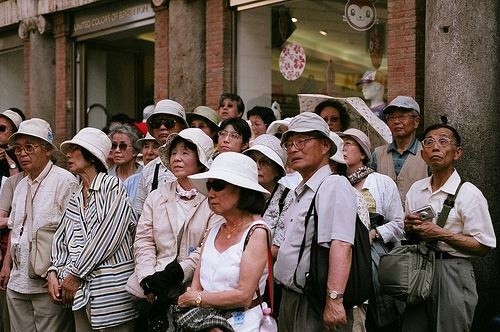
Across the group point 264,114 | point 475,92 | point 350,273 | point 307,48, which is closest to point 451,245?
point 350,273

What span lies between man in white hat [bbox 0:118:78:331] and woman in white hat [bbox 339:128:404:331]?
2519 millimetres

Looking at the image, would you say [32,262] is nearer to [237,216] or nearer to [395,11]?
[237,216]

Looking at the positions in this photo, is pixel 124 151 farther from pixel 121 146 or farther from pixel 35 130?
pixel 35 130

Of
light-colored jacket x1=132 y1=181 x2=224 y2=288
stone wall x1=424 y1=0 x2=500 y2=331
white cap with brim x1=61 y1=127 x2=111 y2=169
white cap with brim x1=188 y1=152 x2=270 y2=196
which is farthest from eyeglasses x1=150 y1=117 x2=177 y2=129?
white cap with brim x1=188 y1=152 x2=270 y2=196

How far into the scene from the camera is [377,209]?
247 inches

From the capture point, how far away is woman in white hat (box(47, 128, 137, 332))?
593 cm

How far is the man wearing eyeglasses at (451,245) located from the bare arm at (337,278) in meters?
1.09

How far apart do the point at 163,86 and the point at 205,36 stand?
3.90ft

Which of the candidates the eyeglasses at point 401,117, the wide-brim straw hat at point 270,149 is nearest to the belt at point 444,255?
the wide-brim straw hat at point 270,149

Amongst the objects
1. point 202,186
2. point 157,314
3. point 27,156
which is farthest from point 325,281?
point 27,156

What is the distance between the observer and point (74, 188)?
6.91 m

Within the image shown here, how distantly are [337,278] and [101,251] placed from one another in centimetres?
209

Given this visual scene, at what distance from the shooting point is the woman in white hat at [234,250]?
4.51m

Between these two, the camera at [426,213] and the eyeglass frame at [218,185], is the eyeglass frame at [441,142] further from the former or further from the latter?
the eyeglass frame at [218,185]
